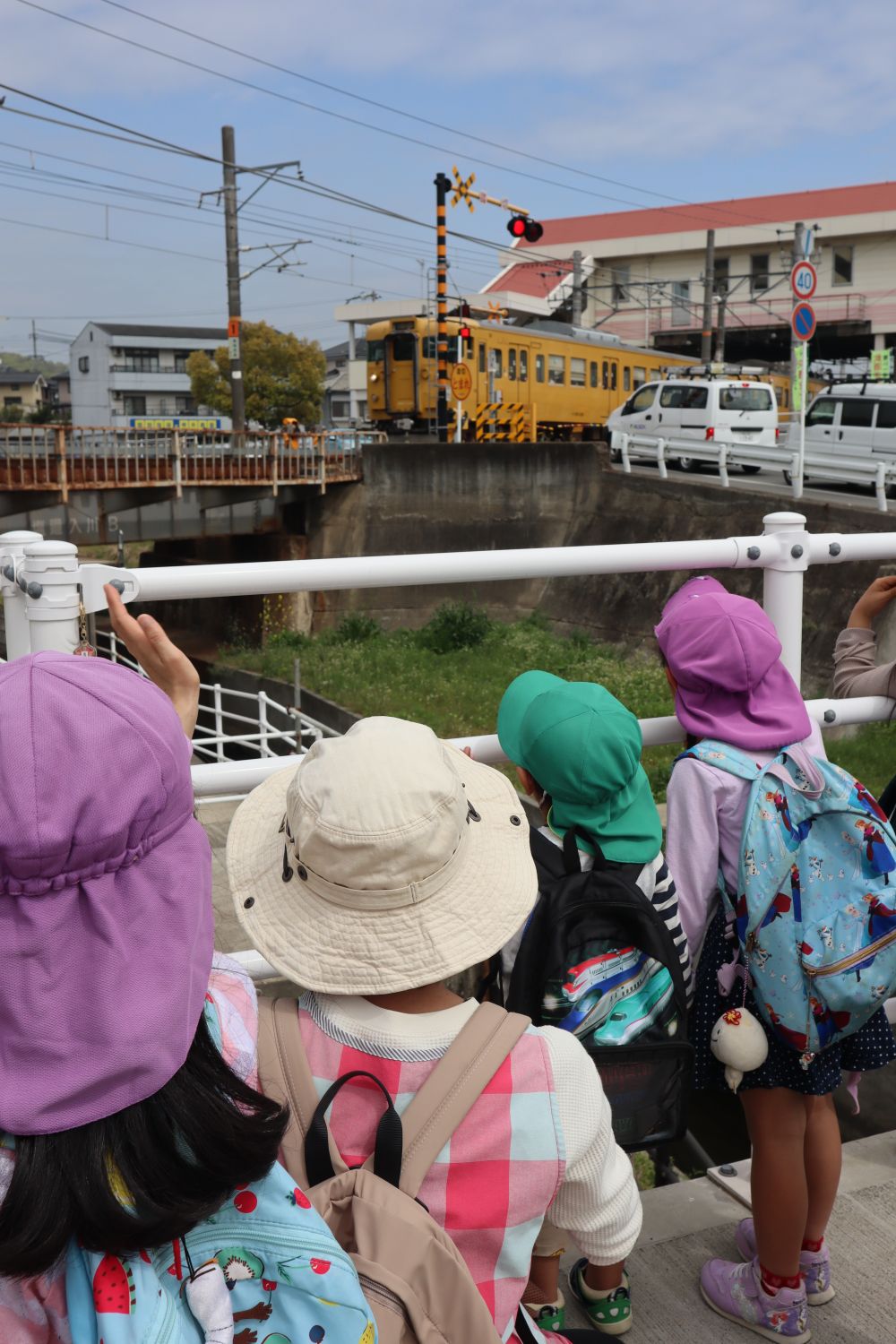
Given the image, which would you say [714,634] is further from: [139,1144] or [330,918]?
[139,1144]

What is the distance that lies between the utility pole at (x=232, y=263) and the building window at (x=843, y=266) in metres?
30.7

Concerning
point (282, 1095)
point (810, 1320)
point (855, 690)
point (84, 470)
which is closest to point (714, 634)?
point (855, 690)

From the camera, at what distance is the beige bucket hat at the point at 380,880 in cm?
132

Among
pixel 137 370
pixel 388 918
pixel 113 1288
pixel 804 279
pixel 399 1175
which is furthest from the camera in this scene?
pixel 137 370

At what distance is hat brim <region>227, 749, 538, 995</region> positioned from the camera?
1.35 metres

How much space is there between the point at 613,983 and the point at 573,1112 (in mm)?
442

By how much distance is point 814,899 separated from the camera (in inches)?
75.3

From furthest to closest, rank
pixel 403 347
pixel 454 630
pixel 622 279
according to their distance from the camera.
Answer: pixel 622 279
pixel 403 347
pixel 454 630

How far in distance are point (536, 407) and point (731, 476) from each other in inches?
372

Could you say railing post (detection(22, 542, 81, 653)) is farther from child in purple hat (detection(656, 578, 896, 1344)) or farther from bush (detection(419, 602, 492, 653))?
bush (detection(419, 602, 492, 653))

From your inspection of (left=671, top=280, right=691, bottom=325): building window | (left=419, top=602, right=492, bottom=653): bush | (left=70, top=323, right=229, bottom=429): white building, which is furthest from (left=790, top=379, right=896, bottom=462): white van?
(left=70, top=323, right=229, bottom=429): white building

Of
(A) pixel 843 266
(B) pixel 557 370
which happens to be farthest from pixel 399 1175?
(A) pixel 843 266

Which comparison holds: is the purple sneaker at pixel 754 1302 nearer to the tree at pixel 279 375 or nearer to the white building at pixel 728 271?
the white building at pixel 728 271

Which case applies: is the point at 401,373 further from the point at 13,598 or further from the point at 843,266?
the point at 13,598
